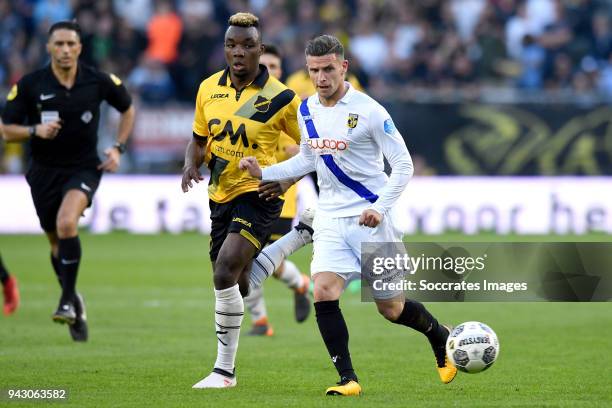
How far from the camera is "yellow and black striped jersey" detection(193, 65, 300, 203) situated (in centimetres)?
898

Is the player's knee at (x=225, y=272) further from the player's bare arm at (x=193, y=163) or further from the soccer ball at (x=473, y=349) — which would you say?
the soccer ball at (x=473, y=349)

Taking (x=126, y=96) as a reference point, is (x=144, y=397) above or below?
below

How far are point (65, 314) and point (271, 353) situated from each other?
71.4 inches

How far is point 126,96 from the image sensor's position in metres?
12.0

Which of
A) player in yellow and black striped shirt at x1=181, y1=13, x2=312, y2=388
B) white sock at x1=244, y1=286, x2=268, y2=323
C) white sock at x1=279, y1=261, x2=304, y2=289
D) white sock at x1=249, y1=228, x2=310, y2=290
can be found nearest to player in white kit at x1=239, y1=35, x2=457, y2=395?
player in yellow and black striped shirt at x1=181, y1=13, x2=312, y2=388

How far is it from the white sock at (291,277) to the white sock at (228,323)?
3.64 meters

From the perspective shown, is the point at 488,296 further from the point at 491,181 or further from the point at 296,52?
the point at 296,52

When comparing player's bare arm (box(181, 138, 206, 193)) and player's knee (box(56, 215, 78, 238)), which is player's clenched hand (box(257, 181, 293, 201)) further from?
player's knee (box(56, 215, 78, 238))

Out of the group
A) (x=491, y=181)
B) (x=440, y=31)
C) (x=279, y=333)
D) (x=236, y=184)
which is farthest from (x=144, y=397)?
(x=440, y=31)

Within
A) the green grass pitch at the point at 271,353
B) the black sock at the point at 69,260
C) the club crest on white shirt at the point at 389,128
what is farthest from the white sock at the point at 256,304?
the club crest on white shirt at the point at 389,128

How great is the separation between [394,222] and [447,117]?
49.2 feet

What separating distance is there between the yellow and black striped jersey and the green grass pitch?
4.80ft

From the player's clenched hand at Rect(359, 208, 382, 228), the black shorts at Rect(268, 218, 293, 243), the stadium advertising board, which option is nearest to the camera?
the player's clenched hand at Rect(359, 208, 382, 228)

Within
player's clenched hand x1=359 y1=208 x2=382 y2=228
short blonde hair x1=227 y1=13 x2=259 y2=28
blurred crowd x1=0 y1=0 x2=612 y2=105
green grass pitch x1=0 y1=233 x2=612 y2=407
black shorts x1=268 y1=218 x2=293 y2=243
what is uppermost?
blurred crowd x1=0 y1=0 x2=612 y2=105
